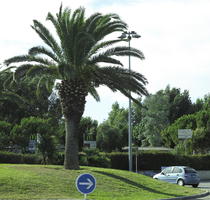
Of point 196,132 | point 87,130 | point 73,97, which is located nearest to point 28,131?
point 196,132

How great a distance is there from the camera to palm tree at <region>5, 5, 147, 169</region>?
22828mm

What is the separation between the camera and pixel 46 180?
1900 centimetres

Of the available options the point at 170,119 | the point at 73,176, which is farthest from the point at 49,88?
the point at 170,119

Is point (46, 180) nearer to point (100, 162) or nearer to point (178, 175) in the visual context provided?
point (178, 175)

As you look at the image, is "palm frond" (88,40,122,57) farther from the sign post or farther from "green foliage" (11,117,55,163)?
"green foliage" (11,117,55,163)

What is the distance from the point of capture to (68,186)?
61.1 feet

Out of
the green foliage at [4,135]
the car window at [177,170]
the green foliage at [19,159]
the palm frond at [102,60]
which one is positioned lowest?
the car window at [177,170]

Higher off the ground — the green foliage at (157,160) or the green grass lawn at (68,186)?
the green foliage at (157,160)

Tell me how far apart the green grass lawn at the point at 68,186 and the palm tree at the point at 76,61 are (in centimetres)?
252

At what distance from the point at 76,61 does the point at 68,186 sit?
6.94 m

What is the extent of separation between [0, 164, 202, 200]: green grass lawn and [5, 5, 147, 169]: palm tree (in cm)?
252

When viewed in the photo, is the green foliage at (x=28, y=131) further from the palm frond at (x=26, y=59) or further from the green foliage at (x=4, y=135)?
the palm frond at (x=26, y=59)

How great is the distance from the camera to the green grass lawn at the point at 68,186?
55.7 ft

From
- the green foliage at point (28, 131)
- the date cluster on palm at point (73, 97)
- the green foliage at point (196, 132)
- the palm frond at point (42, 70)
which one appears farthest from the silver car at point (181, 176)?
the green foliage at point (196, 132)
